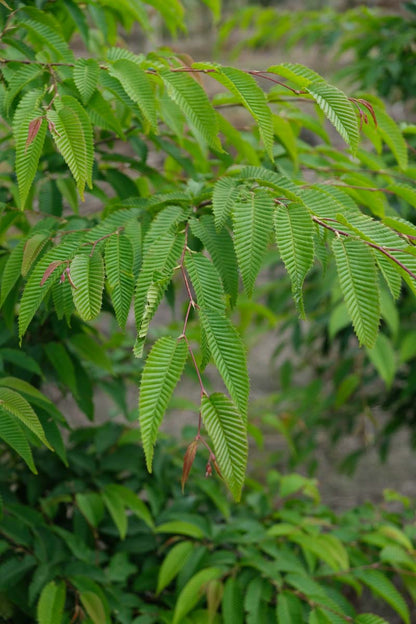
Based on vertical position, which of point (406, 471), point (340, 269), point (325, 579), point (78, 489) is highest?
point (340, 269)

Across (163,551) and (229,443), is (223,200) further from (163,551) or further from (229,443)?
(163,551)

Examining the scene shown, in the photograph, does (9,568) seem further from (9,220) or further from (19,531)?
(9,220)

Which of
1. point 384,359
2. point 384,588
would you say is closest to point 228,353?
point 384,588

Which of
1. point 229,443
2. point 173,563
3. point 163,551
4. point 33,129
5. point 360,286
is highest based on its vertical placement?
point 33,129

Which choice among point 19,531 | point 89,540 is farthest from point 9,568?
point 89,540

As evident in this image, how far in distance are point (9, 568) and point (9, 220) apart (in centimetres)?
65

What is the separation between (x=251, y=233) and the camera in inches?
32.2

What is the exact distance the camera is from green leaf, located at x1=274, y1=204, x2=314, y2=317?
0.78 m

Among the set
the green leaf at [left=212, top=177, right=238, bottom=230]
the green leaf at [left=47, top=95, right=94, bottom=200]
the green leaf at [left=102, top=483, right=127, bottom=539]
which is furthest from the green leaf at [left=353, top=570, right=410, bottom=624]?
the green leaf at [left=47, top=95, right=94, bottom=200]

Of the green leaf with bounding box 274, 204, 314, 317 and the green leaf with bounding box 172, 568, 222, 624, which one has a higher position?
the green leaf with bounding box 274, 204, 314, 317

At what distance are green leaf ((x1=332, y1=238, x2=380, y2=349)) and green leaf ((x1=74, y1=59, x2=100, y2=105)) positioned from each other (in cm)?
44

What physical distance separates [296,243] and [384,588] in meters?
0.88

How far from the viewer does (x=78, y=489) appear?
1381mm

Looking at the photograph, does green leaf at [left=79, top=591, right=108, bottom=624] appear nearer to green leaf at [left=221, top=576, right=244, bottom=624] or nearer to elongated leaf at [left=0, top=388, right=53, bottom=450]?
green leaf at [left=221, top=576, right=244, bottom=624]
